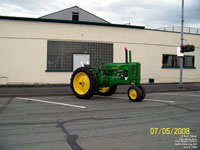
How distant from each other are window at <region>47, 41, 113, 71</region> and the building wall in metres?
0.34

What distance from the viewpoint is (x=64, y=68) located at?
17500 mm

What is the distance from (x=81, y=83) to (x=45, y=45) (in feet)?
24.7

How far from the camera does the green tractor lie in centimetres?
966

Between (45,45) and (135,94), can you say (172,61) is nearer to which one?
(45,45)

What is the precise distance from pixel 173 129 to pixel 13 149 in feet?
11.7

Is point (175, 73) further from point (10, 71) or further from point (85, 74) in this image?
point (10, 71)

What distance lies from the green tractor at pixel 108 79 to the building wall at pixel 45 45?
663cm

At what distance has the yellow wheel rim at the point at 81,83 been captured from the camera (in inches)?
410

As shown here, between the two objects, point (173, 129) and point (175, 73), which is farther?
point (175, 73)

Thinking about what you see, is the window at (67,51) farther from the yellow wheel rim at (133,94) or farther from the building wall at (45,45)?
the yellow wheel rim at (133,94)

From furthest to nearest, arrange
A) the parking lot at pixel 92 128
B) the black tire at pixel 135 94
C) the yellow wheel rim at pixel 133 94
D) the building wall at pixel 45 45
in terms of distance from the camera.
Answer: the building wall at pixel 45 45
the yellow wheel rim at pixel 133 94
the black tire at pixel 135 94
the parking lot at pixel 92 128

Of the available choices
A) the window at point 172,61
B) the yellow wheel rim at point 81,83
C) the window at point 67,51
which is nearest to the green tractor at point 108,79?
the yellow wheel rim at point 81,83

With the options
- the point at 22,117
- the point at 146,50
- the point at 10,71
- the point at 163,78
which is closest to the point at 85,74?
the point at 22,117

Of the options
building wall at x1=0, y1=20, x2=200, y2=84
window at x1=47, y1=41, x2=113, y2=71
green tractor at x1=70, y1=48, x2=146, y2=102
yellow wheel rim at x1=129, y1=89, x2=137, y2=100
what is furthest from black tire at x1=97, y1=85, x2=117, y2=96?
building wall at x1=0, y1=20, x2=200, y2=84
